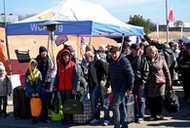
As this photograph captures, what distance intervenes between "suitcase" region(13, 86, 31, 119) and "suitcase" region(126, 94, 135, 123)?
282 centimetres

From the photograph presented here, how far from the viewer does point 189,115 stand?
9.27 meters

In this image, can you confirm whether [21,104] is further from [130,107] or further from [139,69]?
[139,69]

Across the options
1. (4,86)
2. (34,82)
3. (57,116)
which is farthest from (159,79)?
(4,86)

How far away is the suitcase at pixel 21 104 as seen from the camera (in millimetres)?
9875

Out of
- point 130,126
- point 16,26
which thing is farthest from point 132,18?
point 130,126

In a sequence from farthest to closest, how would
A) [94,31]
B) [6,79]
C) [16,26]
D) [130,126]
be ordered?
[16,26], [94,31], [6,79], [130,126]

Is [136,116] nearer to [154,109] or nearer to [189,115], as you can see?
[154,109]

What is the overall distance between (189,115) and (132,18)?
55395 millimetres

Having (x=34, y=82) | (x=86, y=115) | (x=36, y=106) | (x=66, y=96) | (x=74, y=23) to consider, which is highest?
(x=74, y=23)

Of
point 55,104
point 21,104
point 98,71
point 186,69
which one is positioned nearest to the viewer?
point 98,71

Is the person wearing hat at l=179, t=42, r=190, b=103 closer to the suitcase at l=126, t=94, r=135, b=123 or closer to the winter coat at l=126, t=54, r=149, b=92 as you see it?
the winter coat at l=126, t=54, r=149, b=92

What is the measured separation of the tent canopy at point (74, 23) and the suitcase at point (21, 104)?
2812 millimetres

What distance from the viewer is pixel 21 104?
9906mm

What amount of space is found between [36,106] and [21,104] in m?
0.75
